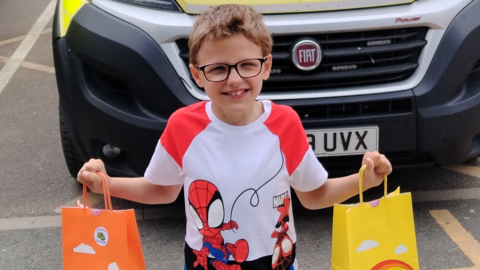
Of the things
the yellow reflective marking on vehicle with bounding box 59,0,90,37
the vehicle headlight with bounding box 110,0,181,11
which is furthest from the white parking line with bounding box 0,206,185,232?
the vehicle headlight with bounding box 110,0,181,11

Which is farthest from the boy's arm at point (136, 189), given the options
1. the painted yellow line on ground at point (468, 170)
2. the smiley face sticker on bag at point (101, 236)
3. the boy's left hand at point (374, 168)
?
the painted yellow line on ground at point (468, 170)

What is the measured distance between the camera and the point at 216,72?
1.59m

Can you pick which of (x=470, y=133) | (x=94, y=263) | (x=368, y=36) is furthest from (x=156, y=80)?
(x=470, y=133)

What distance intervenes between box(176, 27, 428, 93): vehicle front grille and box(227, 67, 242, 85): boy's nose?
1.33 meters

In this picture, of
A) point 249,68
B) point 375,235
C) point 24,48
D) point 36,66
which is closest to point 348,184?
point 375,235

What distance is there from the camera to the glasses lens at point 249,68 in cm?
158

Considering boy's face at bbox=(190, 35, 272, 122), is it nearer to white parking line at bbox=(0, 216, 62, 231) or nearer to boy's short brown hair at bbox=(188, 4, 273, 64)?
boy's short brown hair at bbox=(188, 4, 273, 64)

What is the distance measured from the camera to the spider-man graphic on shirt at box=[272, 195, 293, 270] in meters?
1.71

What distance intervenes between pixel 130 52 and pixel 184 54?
24cm

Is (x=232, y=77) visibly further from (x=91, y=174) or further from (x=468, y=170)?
(x=468, y=170)

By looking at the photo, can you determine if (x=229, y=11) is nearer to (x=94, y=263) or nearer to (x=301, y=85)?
(x=94, y=263)

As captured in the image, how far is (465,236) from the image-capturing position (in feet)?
10.2

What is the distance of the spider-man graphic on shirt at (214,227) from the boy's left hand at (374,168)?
0.38 m

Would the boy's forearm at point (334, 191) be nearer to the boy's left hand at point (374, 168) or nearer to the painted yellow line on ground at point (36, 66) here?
the boy's left hand at point (374, 168)
